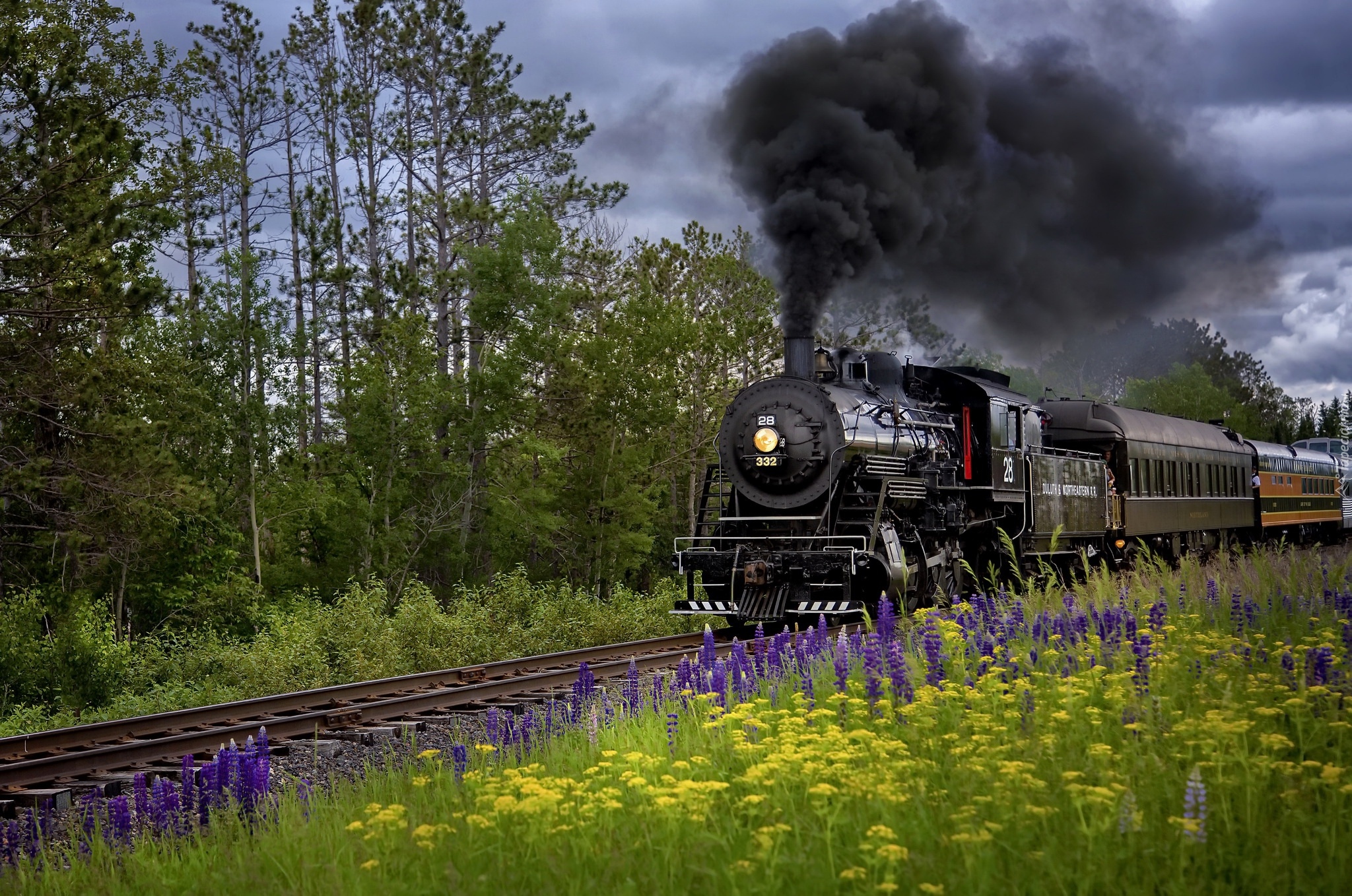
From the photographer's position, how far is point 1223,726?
4430 millimetres

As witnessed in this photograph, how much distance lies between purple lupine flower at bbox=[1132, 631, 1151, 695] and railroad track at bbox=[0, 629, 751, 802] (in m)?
3.22

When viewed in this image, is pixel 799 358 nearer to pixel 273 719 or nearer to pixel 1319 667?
pixel 273 719

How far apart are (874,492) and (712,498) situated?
2.43 metres

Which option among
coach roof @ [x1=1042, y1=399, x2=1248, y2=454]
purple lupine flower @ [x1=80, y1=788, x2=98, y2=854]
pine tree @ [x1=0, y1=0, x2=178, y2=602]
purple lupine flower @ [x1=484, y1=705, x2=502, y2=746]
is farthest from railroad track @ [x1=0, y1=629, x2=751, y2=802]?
coach roof @ [x1=1042, y1=399, x2=1248, y2=454]

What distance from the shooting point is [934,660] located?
22.5 feet

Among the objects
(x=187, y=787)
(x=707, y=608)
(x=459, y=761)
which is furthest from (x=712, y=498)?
(x=187, y=787)

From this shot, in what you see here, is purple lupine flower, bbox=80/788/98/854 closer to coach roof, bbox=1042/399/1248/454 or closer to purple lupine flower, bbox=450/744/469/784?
purple lupine flower, bbox=450/744/469/784

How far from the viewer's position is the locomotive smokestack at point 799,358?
47.9ft

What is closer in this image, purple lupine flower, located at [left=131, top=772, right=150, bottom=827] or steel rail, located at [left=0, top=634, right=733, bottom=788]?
purple lupine flower, located at [left=131, top=772, right=150, bottom=827]

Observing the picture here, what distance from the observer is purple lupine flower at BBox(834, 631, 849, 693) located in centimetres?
721

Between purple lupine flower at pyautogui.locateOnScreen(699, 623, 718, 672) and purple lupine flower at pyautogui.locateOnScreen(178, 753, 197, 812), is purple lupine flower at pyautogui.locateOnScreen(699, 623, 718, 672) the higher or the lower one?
the higher one

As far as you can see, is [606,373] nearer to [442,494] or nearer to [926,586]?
[442,494]

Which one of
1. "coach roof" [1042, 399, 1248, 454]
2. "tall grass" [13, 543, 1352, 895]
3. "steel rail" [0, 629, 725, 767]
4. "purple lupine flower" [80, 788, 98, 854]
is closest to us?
"tall grass" [13, 543, 1352, 895]

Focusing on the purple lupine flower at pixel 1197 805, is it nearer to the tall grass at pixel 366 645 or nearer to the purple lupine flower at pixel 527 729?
the purple lupine flower at pixel 527 729
